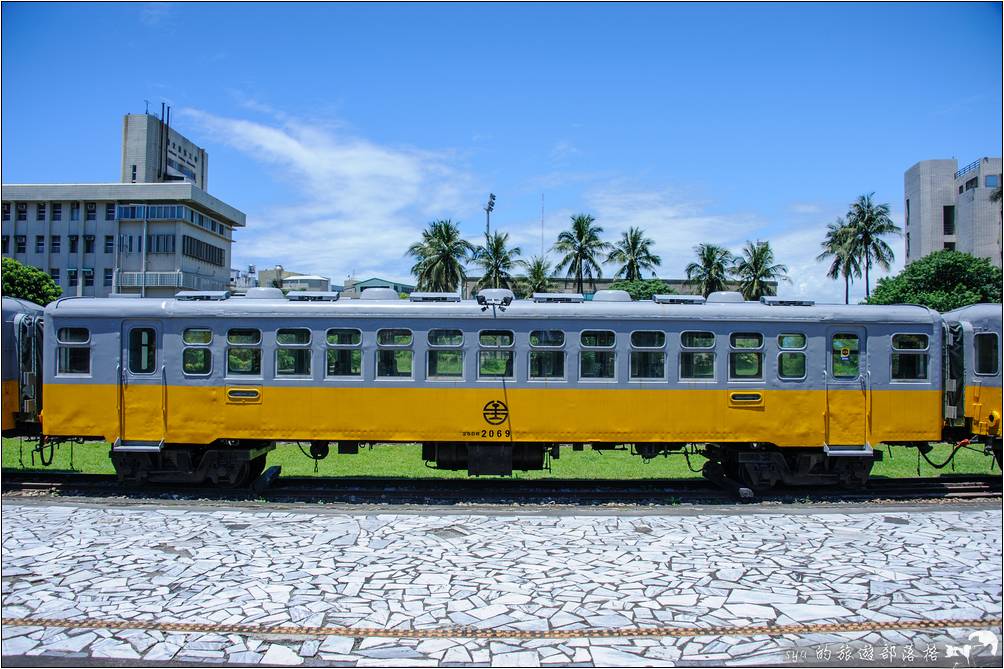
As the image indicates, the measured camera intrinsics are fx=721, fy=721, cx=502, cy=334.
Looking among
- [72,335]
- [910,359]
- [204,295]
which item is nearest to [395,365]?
[204,295]

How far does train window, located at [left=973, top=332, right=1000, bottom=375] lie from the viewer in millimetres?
12086

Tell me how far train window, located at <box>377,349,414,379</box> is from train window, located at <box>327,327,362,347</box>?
1.40ft

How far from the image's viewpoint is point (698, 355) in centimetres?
1162

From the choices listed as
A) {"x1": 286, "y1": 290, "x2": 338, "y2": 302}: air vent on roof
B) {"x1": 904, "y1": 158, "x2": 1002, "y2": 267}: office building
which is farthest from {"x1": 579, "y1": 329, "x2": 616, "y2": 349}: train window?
Answer: {"x1": 904, "y1": 158, "x2": 1002, "y2": 267}: office building

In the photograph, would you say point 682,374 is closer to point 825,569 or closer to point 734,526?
point 734,526

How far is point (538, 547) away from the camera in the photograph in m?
8.76

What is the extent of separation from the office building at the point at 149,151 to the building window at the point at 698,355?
6602 cm

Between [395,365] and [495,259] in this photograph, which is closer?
[395,365]

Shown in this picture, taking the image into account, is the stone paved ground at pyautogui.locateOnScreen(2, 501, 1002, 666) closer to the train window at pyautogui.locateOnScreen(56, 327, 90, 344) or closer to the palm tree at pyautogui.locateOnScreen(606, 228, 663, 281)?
the train window at pyautogui.locateOnScreen(56, 327, 90, 344)

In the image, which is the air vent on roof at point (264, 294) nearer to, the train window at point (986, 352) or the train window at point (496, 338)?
the train window at point (496, 338)

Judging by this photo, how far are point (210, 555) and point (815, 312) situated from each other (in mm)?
9611

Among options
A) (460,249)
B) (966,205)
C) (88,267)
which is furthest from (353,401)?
(966,205)

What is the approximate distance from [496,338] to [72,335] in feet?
22.6

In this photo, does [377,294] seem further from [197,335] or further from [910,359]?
[910,359]
